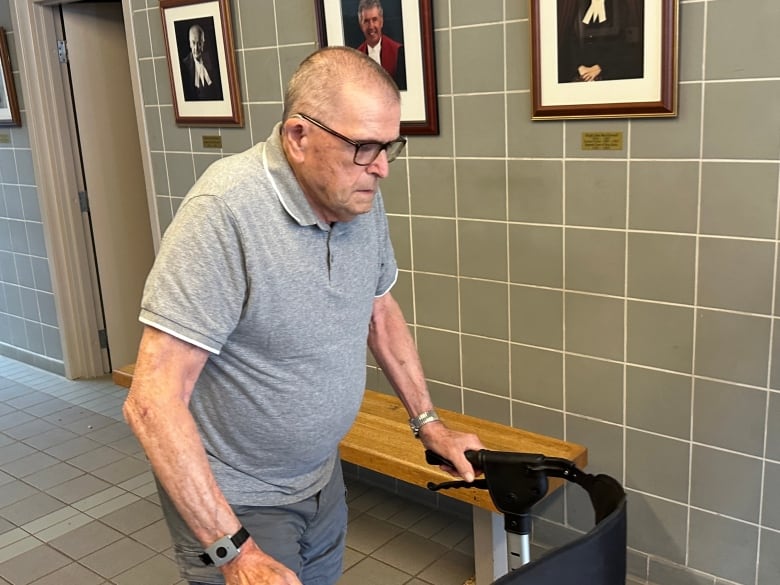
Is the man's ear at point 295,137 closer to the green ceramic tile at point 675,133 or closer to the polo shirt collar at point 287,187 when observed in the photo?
the polo shirt collar at point 287,187

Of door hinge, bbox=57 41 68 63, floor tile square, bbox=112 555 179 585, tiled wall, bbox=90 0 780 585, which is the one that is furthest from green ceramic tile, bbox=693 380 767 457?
door hinge, bbox=57 41 68 63

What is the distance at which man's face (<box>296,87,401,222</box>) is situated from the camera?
1.34 meters

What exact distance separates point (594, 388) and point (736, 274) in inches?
23.0

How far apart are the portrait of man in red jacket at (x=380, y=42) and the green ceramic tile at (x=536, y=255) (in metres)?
0.67

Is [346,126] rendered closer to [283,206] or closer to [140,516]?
[283,206]

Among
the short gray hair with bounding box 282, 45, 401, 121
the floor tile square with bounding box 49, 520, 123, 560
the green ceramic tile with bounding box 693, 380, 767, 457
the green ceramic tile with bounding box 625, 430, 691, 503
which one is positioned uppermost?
the short gray hair with bounding box 282, 45, 401, 121

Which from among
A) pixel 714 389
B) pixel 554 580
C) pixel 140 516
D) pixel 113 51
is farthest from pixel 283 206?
pixel 113 51

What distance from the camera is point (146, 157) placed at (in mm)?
3799

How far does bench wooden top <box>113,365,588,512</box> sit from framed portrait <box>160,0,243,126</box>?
4.53ft

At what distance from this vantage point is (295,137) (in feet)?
4.58

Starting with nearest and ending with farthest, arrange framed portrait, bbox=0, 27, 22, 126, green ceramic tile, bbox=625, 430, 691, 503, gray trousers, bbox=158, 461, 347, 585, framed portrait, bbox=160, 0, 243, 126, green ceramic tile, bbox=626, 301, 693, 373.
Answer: gray trousers, bbox=158, 461, 347, 585 < green ceramic tile, bbox=626, 301, 693, 373 < green ceramic tile, bbox=625, 430, 691, 503 < framed portrait, bbox=160, 0, 243, 126 < framed portrait, bbox=0, 27, 22, 126

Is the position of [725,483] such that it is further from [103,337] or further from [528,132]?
[103,337]

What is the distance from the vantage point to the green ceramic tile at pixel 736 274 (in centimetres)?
212

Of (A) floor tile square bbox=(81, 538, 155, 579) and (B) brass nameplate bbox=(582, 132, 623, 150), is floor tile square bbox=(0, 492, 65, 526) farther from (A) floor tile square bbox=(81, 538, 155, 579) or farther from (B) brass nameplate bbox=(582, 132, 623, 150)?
(B) brass nameplate bbox=(582, 132, 623, 150)
